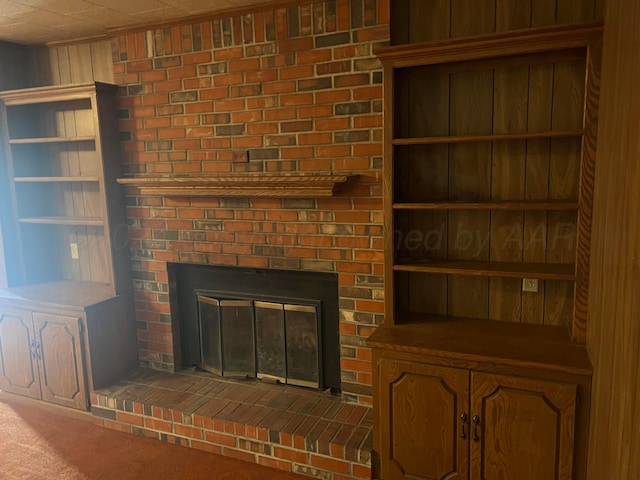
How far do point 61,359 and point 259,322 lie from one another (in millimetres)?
1332

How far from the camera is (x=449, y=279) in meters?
2.58

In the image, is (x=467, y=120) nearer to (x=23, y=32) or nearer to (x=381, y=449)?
(x=381, y=449)

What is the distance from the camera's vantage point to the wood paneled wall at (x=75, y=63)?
3264 millimetres

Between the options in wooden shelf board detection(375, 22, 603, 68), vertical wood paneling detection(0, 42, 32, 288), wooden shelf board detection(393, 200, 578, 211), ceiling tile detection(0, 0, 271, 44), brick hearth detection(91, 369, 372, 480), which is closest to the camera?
wooden shelf board detection(375, 22, 603, 68)

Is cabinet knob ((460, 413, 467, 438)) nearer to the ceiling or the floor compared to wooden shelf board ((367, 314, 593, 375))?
nearer to the floor

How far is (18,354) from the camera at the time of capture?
10.7 ft

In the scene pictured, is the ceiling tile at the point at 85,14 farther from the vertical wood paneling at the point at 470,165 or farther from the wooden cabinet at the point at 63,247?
the vertical wood paneling at the point at 470,165

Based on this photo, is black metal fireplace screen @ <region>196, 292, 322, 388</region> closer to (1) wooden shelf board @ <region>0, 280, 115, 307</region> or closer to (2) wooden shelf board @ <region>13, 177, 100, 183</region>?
(1) wooden shelf board @ <region>0, 280, 115, 307</region>

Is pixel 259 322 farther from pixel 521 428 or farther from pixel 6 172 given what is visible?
pixel 6 172

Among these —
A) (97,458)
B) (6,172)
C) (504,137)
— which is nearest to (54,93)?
(6,172)

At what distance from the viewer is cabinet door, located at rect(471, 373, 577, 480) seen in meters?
1.96

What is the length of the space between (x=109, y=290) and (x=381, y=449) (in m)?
2.16

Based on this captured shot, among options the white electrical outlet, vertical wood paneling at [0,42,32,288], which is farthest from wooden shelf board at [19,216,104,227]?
the white electrical outlet

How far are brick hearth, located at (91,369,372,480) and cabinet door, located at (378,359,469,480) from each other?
0.19 m
